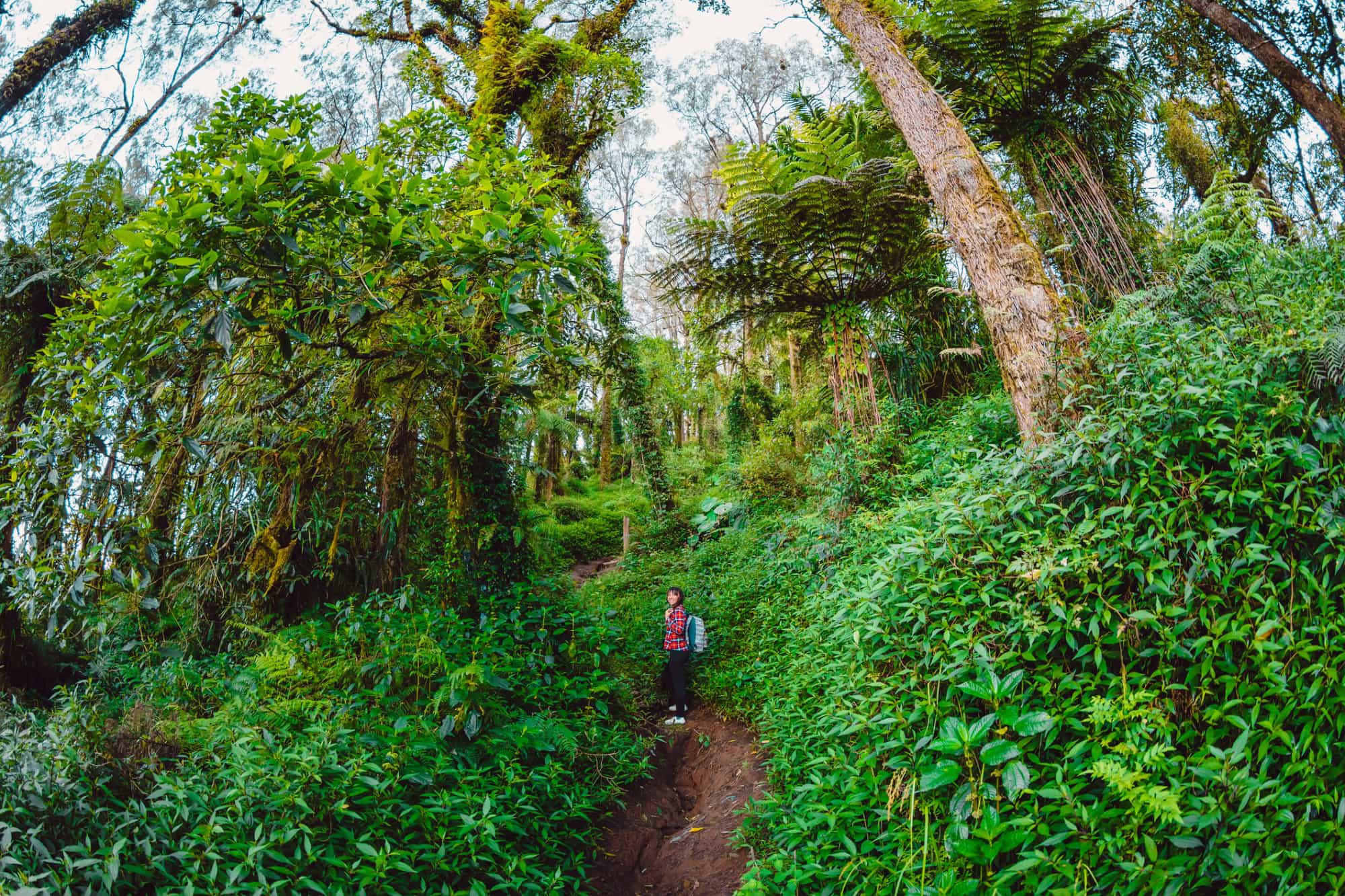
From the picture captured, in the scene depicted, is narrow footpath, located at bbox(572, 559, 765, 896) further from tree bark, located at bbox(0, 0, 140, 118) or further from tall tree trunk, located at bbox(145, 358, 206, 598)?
tree bark, located at bbox(0, 0, 140, 118)

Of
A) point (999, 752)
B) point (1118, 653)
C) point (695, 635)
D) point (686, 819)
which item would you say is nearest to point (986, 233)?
point (1118, 653)

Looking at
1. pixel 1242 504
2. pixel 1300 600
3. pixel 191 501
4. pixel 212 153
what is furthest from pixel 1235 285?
pixel 191 501

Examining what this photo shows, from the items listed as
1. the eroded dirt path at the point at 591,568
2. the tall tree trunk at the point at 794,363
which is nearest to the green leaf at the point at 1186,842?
the eroded dirt path at the point at 591,568

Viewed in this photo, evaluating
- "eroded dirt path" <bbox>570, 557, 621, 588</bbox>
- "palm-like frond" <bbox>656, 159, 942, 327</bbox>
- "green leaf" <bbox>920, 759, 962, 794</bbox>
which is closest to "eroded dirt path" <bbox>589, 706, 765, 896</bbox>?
"green leaf" <bbox>920, 759, 962, 794</bbox>

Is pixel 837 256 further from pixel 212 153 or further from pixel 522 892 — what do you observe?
pixel 522 892

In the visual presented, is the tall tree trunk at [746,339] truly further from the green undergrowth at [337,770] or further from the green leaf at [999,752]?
the green leaf at [999,752]

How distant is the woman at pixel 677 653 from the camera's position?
18.7 ft

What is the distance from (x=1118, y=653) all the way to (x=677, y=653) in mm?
3663

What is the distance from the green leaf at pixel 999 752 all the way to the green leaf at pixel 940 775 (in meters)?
0.12

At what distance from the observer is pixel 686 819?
169 inches

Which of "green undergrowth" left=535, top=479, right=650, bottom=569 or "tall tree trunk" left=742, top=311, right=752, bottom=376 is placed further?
"green undergrowth" left=535, top=479, right=650, bottom=569

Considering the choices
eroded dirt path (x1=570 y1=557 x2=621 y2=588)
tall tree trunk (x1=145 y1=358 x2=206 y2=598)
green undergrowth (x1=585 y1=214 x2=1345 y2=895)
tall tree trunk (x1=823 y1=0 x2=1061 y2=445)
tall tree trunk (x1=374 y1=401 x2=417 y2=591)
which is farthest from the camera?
eroded dirt path (x1=570 y1=557 x2=621 y2=588)

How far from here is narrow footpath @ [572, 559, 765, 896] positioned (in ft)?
12.0

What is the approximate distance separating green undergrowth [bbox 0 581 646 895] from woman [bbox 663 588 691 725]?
0.61 m
